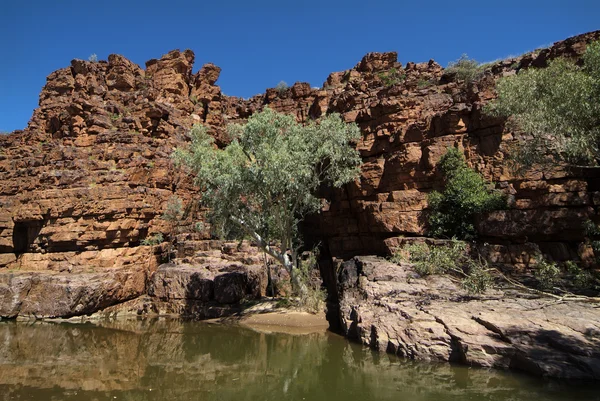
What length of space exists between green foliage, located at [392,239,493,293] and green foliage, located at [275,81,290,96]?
74.4 feet

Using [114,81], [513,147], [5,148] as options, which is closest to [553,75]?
[513,147]

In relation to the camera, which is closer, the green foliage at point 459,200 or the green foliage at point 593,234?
the green foliage at point 593,234

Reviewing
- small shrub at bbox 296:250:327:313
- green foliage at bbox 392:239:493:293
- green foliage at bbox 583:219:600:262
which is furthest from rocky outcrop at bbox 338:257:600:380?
green foliage at bbox 583:219:600:262

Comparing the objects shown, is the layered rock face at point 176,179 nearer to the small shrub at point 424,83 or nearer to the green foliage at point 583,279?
the small shrub at point 424,83

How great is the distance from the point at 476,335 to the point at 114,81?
32327 mm

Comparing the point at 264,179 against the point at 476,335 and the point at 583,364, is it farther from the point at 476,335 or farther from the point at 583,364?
the point at 583,364

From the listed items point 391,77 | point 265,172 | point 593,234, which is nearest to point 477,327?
point 593,234

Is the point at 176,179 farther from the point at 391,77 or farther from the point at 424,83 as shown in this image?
the point at 391,77

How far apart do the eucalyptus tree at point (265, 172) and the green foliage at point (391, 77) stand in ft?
36.3

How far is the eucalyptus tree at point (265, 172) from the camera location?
14.2m

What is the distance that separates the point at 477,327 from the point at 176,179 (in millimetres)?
20734

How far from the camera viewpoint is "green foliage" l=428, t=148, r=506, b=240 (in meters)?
14.9

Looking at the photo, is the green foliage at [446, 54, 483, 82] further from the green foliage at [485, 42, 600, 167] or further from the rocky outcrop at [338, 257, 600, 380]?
the rocky outcrop at [338, 257, 600, 380]

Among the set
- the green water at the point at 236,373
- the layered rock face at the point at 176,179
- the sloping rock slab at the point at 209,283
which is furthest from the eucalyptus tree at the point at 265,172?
the green water at the point at 236,373
